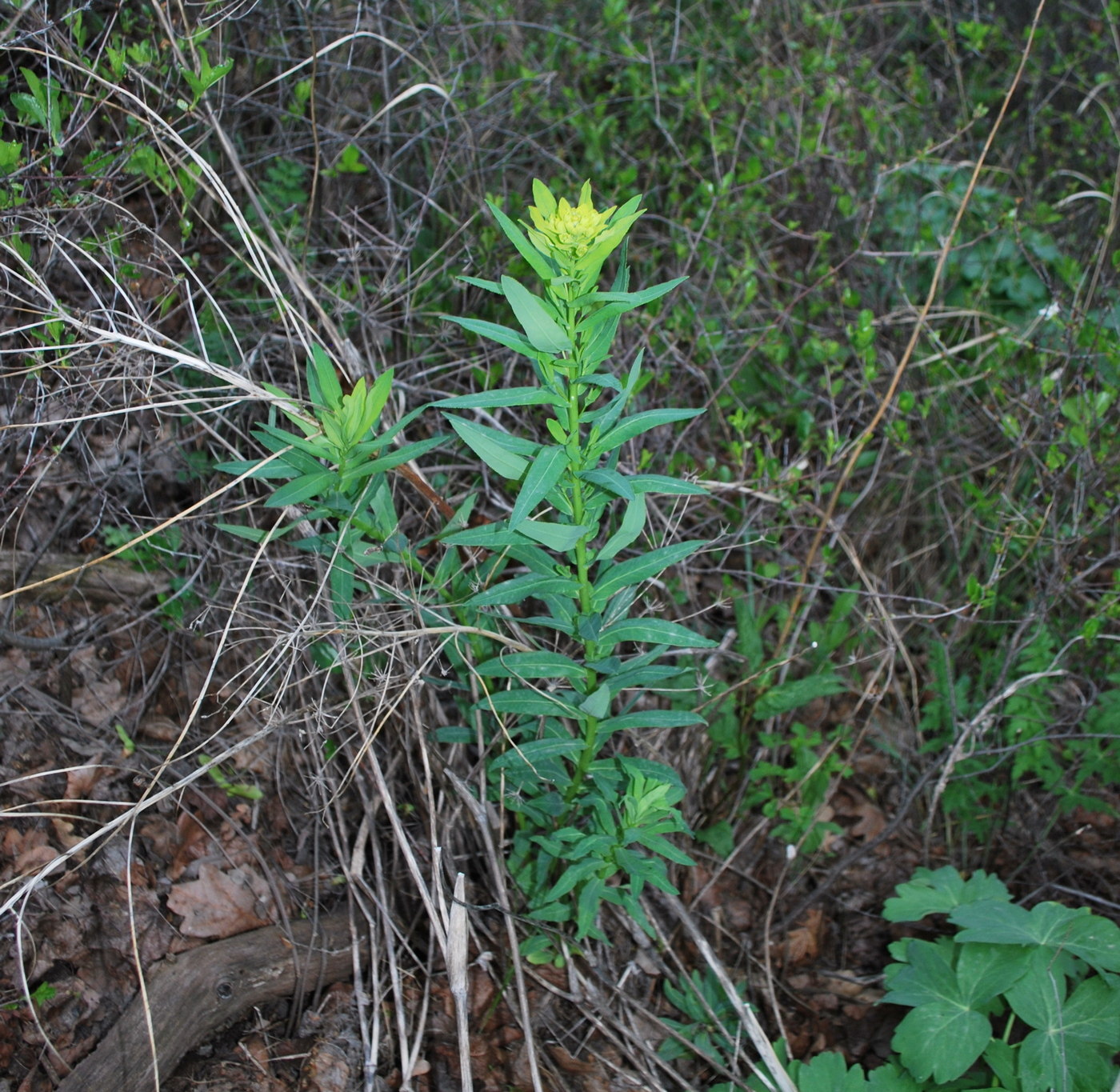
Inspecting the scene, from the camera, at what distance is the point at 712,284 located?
330cm

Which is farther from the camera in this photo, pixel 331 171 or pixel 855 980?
pixel 331 171

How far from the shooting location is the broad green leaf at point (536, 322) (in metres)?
1.59

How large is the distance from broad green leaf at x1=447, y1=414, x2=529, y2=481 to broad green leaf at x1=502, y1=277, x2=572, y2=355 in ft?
0.63

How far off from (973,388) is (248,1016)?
315 centimetres

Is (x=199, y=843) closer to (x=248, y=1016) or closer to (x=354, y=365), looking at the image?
(x=248, y=1016)

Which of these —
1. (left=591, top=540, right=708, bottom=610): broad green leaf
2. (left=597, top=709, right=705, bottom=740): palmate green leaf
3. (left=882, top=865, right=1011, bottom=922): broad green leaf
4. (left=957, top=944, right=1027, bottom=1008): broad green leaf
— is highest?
(left=591, top=540, right=708, bottom=610): broad green leaf

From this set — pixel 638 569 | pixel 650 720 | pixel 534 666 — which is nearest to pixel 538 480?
pixel 638 569

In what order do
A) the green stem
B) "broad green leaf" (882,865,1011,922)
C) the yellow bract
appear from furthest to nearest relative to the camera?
"broad green leaf" (882,865,1011,922) < the green stem < the yellow bract

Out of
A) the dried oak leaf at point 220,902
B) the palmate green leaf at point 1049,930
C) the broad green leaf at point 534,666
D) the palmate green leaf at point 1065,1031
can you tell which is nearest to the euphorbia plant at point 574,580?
the broad green leaf at point 534,666

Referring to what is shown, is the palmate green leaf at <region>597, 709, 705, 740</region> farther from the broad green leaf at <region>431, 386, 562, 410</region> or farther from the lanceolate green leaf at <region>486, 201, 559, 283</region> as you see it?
the lanceolate green leaf at <region>486, 201, 559, 283</region>

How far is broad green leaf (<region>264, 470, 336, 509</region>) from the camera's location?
1.79 metres

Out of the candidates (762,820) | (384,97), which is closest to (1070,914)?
(762,820)

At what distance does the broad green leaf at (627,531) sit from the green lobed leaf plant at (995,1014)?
1.20m

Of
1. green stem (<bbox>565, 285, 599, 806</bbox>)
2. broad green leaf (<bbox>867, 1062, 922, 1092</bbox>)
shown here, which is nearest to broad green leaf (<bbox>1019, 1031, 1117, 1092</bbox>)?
broad green leaf (<bbox>867, 1062, 922, 1092</bbox>)
